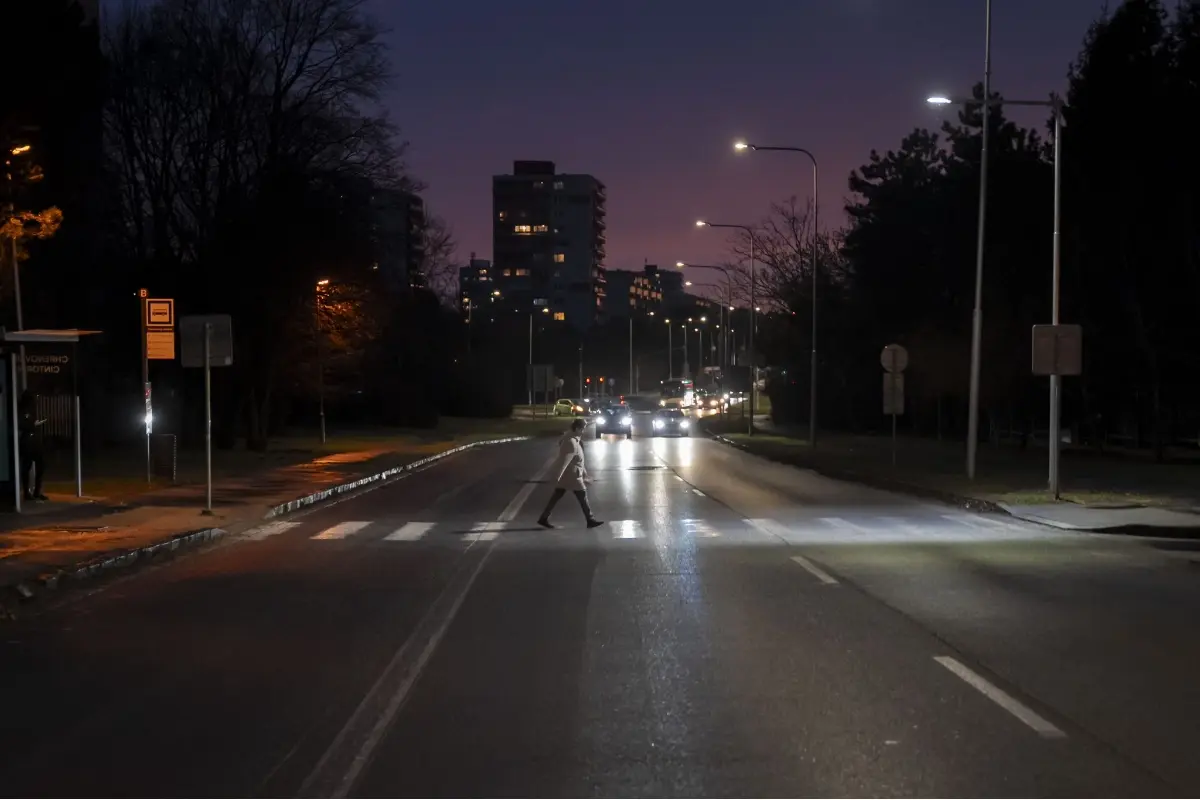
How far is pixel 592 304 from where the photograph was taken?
7741 inches

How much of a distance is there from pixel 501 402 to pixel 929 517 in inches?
2947

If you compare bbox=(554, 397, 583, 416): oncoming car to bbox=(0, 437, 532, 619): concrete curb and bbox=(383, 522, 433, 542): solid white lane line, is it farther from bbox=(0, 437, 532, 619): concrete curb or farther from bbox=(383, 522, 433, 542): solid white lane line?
bbox=(383, 522, 433, 542): solid white lane line

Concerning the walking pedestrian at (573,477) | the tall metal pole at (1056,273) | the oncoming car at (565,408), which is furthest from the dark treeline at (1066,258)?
the oncoming car at (565,408)

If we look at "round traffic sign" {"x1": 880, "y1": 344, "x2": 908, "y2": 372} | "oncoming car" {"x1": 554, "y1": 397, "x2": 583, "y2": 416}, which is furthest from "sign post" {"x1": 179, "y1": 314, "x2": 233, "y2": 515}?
"oncoming car" {"x1": 554, "y1": 397, "x2": 583, "y2": 416}

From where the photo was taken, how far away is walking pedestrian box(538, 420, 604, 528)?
20969mm

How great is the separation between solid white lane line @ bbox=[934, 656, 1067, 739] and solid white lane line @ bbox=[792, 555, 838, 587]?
4.45 m

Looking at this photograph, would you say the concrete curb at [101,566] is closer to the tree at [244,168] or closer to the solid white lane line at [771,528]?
the solid white lane line at [771,528]

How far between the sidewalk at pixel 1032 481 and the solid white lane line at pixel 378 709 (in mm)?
12219

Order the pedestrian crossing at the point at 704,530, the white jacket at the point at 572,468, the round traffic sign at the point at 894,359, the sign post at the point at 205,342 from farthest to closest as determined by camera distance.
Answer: the round traffic sign at the point at 894,359
the sign post at the point at 205,342
the white jacket at the point at 572,468
the pedestrian crossing at the point at 704,530

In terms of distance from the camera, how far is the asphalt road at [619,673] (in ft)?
23.6

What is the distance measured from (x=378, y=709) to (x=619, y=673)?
1.94m

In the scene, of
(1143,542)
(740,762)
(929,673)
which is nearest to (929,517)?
(1143,542)

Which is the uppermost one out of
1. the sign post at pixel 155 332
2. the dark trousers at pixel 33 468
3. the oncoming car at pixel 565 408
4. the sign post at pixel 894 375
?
the sign post at pixel 155 332

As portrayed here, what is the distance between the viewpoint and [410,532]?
68.5 feet
